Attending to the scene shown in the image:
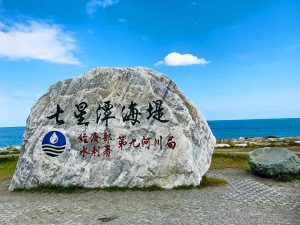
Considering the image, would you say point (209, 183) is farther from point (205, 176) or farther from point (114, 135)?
point (114, 135)

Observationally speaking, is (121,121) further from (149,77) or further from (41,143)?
(41,143)

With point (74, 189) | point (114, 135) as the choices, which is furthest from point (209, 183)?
point (74, 189)

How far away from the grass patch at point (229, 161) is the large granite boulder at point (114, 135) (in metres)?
4.75

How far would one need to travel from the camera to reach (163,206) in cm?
1211

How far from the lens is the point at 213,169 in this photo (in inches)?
779

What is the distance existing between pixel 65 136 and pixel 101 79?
2868 mm

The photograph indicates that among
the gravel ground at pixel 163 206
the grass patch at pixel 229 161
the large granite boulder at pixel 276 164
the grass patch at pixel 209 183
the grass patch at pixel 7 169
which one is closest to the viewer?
the gravel ground at pixel 163 206

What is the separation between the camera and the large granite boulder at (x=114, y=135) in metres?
14.7

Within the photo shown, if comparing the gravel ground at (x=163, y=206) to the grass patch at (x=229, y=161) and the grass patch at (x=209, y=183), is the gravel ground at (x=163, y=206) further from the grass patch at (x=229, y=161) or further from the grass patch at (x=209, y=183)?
the grass patch at (x=229, y=161)

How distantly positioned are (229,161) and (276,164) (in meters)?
6.20

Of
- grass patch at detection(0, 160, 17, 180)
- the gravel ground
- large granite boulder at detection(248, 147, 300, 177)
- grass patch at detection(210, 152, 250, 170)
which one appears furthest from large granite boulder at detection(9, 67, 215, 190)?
grass patch at detection(0, 160, 17, 180)

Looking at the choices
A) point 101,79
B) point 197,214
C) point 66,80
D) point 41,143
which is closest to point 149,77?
point 101,79

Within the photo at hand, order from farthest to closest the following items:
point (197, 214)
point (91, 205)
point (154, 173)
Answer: point (154, 173), point (91, 205), point (197, 214)

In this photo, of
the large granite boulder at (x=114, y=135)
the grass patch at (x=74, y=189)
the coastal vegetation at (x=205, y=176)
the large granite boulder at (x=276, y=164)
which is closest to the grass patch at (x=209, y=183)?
the coastal vegetation at (x=205, y=176)
